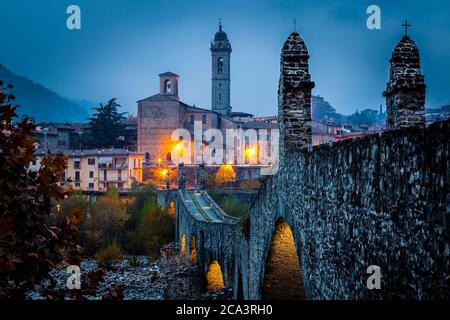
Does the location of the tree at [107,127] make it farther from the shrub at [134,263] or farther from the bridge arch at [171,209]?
the shrub at [134,263]

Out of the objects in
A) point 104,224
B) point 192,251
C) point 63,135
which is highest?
point 63,135

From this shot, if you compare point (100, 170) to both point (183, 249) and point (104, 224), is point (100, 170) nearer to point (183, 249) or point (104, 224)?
point (104, 224)

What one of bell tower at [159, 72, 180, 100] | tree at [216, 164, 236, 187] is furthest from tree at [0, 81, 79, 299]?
bell tower at [159, 72, 180, 100]

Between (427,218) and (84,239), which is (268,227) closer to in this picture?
(427,218)

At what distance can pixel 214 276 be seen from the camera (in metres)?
26.2

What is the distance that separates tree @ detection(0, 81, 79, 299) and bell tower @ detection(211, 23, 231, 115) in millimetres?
103030

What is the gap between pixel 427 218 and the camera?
3.91 m

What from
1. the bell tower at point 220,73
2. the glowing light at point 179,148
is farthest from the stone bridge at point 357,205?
the bell tower at point 220,73

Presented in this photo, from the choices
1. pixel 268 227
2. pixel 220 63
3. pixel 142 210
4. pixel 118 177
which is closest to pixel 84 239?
pixel 142 210

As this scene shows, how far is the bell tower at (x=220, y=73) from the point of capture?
4289 inches

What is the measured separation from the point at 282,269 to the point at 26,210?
797cm

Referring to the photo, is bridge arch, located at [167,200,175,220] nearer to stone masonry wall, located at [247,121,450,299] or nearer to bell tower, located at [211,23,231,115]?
stone masonry wall, located at [247,121,450,299]

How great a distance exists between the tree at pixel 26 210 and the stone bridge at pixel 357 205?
8.99 feet

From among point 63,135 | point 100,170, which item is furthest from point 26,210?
point 63,135
